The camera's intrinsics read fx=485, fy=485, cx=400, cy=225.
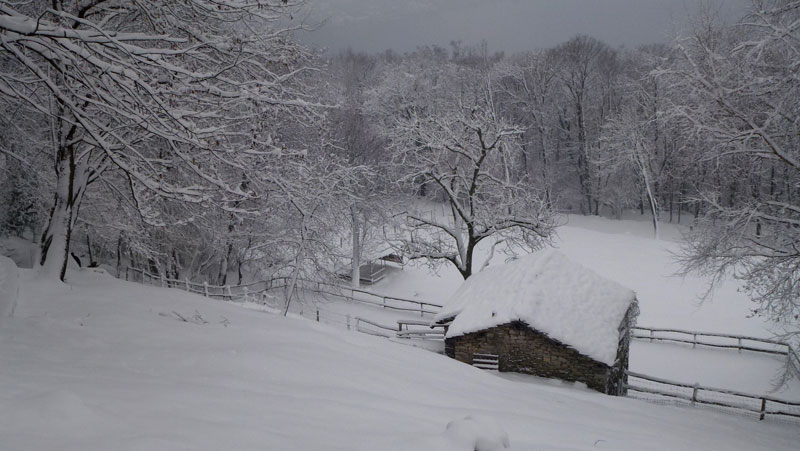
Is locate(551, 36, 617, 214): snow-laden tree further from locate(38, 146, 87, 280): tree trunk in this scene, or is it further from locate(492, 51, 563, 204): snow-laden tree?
locate(38, 146, 87, 280): tree trunk

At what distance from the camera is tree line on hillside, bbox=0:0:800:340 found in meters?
5.79

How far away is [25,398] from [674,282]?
32444 millimetres

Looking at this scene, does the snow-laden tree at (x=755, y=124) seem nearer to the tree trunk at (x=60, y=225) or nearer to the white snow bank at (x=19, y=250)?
the tree trunk at (x=60, y=225)

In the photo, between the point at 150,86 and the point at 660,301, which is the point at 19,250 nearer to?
the point at 150,86

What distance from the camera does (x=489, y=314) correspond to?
1591 centimetres

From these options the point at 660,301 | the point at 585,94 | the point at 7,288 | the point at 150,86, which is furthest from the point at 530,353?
the point at 585,94

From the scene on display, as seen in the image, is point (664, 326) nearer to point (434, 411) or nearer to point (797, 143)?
point (797, 143)

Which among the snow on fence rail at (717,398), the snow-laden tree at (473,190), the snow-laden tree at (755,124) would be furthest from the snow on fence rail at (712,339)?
the snow-laden tree at (755,124)

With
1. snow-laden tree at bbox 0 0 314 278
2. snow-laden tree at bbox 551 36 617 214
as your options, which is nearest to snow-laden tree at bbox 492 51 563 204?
snow-laden tree at bbox 551 36 617 214

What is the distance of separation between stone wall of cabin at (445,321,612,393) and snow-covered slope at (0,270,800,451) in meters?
5.51

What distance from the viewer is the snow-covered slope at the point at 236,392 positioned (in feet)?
10.4

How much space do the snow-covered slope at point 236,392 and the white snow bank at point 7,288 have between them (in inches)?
8.4

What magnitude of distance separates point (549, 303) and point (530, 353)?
5.81 feet

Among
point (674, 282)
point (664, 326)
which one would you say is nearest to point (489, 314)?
point (664, 326)
